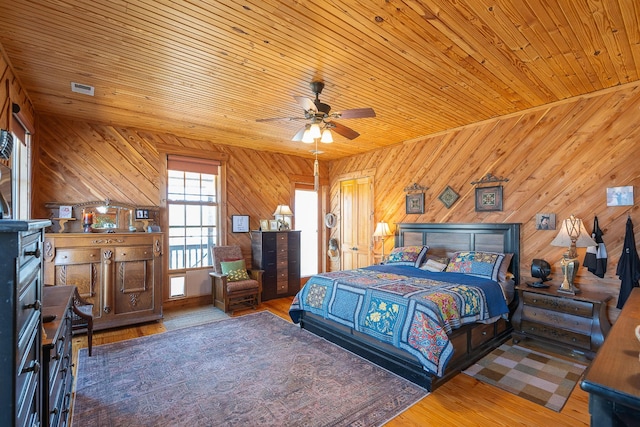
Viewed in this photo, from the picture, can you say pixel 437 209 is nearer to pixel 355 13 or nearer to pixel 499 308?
pixel 499 308

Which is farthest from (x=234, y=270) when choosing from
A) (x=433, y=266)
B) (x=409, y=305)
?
(x=409, y=305)

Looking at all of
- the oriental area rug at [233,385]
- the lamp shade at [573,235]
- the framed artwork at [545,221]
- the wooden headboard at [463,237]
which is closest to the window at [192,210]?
the oriental area rug at [233,385]

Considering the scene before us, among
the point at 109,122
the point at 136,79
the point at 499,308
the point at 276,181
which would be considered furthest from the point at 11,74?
the point at 499,308

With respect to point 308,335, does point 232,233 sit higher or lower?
higher

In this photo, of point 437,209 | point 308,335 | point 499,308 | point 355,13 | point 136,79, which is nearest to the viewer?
point 355,13

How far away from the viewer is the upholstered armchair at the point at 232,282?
4969 millimetres

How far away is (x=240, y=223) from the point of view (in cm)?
586

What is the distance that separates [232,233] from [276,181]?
137 centimetres

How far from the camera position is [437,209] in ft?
16.7

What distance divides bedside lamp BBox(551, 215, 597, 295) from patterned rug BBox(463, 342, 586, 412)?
2.55 feet

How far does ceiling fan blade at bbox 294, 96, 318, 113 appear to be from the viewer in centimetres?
272

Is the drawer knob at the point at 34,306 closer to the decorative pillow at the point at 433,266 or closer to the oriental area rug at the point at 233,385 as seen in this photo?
the oriental area rug at the point at 233,385

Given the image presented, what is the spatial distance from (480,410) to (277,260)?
4.01 metres

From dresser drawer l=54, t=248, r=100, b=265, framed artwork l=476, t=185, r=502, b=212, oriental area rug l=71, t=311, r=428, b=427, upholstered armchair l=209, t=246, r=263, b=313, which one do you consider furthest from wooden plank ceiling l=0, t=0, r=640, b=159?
oriental area rug l=71, t=311, r=428, b=427
